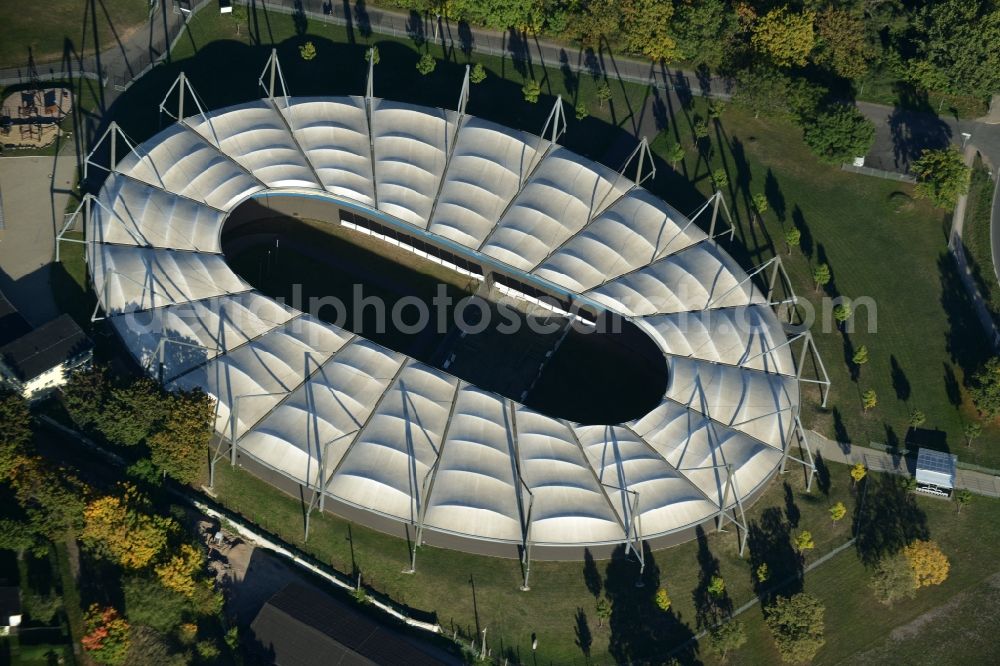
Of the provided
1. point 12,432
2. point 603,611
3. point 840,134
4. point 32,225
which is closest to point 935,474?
point 603,611

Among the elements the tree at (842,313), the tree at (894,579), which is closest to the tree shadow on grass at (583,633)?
the tree at (894,579)

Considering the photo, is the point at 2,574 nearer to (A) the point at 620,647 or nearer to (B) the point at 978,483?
(A) the point at 620,647

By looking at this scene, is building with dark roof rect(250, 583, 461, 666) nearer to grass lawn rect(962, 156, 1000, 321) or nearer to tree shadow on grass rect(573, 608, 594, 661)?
tree shadow on grass rect(573, 608, 594, 661)

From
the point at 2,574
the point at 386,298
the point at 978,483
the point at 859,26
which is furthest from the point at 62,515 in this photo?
the point at 859,26

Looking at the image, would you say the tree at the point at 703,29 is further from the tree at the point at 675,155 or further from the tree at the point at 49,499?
the tree at the point at 49,499

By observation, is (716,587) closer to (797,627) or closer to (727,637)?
(727,637)

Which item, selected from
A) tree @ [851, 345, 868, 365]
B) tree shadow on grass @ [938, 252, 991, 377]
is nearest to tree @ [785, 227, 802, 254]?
tree @ [851, 345, 868, 365]
